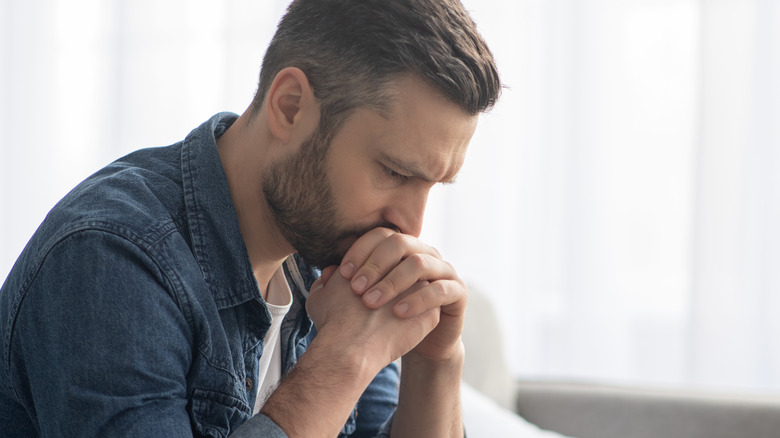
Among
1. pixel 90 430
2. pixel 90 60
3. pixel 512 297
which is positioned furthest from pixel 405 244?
pixel 90 60

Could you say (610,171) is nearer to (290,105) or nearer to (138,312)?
(290,105)

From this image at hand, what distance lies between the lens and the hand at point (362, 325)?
3.02 feet

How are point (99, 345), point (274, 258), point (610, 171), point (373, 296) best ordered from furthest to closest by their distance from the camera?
1. point (610, 171)
2. point (274, 258)
3. point (373, 296)
4. point (99, 345)

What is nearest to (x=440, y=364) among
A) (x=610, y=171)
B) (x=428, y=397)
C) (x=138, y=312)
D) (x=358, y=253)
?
(x=428, y=397)

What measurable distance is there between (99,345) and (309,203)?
356 millimetres

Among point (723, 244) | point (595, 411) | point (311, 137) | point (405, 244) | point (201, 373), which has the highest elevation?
point (311, 137)

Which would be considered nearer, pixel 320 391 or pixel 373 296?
pixel 320 391

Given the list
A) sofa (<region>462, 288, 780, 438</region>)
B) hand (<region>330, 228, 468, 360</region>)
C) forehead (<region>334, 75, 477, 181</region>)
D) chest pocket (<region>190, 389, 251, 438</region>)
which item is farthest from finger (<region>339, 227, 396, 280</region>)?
sofa (<region>462, 288, 780, 438</region>)

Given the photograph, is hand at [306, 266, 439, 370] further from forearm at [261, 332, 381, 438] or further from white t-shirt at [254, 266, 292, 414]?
→ white t-shirt at [254, 266, 292, 414]

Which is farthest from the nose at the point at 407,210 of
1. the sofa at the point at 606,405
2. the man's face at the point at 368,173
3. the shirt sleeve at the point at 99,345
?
the sofa at the point at 606,405

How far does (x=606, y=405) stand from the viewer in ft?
5.65

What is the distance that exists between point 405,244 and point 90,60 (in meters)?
2.01

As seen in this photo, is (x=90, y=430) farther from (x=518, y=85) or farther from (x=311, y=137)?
(x=518, y=85)

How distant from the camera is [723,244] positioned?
7.80ft
